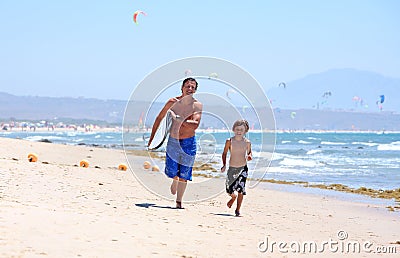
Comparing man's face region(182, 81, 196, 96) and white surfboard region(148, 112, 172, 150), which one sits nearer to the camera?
man's face region(182, 81, 196, 96)

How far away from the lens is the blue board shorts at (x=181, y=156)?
7.57 m

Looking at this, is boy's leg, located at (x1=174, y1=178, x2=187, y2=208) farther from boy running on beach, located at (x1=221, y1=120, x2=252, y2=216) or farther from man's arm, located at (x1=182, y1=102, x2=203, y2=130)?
man's arm, located at (x1=182, y1=102, x2=203, y2=130)

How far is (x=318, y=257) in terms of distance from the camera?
5.60 meters

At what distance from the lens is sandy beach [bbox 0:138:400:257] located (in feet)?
16.3

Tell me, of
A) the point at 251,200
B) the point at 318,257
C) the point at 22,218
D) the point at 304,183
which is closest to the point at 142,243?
the point at 22,218

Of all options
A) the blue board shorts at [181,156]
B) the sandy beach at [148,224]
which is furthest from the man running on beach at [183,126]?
the sandy beach at [148,224]

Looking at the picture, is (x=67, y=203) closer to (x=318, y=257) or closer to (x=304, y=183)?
(x=318, y=257)

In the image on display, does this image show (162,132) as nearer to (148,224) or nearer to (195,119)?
(195,119)

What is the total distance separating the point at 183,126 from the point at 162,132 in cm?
35

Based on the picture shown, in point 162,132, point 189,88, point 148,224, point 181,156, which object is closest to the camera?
point 148,224

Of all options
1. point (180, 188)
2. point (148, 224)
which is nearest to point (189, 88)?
point (180, 188)

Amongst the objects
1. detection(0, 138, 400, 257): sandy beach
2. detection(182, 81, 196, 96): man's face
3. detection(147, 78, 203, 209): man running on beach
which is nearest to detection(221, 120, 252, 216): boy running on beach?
detection(0, 138, 400, 257): sandy beach

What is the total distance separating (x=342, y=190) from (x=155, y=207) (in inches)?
308

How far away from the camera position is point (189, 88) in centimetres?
748
